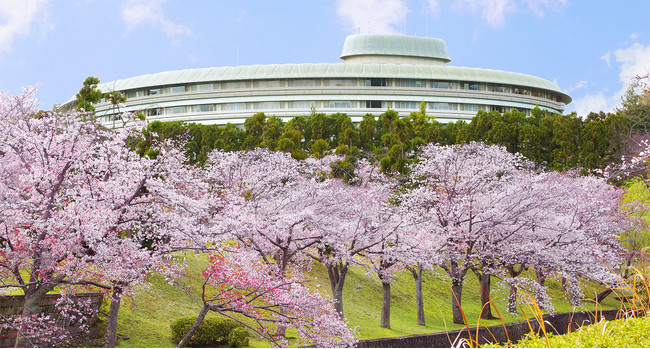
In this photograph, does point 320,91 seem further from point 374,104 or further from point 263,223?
point 263,223

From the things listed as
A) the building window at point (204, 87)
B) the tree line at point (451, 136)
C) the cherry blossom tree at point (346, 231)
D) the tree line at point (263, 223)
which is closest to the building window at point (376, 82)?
the building window at point (204, 87)

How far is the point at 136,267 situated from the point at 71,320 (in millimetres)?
4110

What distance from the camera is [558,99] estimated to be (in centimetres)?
10181

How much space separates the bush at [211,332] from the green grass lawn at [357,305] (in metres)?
0.53

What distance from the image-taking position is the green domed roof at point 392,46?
338 ft

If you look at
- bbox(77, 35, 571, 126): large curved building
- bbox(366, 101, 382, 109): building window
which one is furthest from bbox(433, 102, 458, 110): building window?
bbox(366, 101, 382, 109): building window

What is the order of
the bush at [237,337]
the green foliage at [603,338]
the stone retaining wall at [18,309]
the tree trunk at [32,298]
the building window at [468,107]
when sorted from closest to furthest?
the green foliage at [603,338] → the tree trunk at [32,298] → the stone retaining wall at [18,309] → the bush at [237,337] → the building window at [468,107]

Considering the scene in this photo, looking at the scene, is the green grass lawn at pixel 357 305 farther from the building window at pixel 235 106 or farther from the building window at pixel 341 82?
the building window at pixel 235 106

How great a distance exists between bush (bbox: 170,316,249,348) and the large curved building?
222 ft

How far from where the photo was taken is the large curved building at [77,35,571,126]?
3428 inches

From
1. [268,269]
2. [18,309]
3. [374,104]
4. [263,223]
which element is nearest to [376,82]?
[374,104]

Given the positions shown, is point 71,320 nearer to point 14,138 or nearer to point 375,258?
point 14,138

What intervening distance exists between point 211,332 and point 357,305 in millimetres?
11130

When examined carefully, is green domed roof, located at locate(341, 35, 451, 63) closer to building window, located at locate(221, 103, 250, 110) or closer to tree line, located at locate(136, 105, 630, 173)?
building window, located at locate(221, 103, 250, 110)
